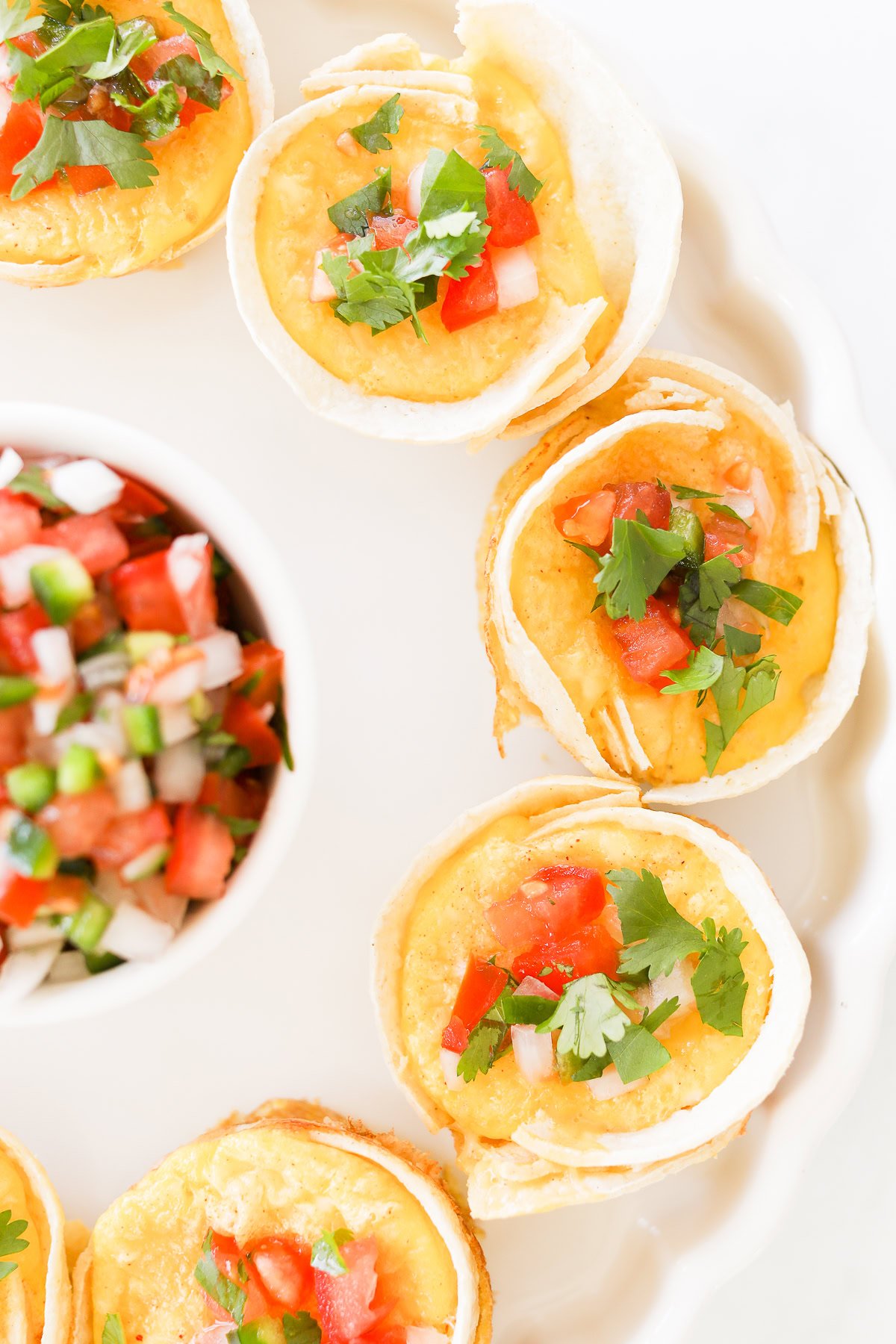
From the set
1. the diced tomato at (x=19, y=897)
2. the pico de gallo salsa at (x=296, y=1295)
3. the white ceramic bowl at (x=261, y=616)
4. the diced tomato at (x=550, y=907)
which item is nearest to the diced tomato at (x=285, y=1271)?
the pico de gallo salsa at (x=296, y=1295)

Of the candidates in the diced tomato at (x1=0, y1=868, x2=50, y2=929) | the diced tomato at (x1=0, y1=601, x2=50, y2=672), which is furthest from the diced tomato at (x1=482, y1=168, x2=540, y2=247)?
the diced tomato at (x1=0, y1=868, x2=50, y2=929)

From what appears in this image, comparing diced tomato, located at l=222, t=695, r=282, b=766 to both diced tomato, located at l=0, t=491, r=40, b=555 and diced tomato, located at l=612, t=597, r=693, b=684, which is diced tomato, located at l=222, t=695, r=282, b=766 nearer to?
diced tomato, located at l=0, t=491, r=40, b=555

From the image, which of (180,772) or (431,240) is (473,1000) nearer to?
(180,772)

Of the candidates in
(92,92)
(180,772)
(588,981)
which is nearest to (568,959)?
(588,981)

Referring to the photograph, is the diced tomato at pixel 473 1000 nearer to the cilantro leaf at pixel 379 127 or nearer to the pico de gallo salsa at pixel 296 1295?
the pico de gallo salsa at pixel 296 1295

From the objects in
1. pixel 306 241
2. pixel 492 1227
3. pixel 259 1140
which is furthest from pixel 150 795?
pixel 492 1227

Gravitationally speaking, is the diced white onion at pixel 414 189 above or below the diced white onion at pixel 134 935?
above
